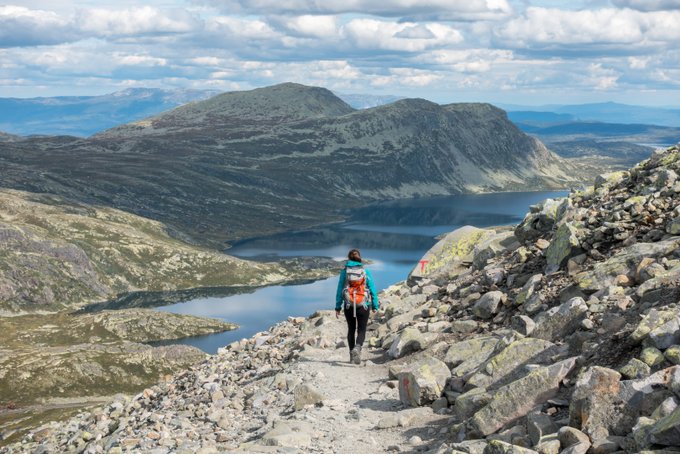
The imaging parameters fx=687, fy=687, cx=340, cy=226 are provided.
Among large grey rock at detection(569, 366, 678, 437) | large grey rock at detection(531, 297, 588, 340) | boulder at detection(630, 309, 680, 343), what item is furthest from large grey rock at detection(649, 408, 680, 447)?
large grey rock at detection(531, 297, 588, 340)

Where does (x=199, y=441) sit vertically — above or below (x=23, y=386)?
above

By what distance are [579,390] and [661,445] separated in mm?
2657

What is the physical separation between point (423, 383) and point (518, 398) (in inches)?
186

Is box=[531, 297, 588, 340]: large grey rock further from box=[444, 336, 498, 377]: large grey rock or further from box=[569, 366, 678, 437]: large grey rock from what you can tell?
box=[569, 366, 678, 437]: large grey rock

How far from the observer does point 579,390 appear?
14227 mm

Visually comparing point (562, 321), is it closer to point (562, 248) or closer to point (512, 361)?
point (512, 361)

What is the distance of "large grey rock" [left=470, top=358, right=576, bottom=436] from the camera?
15.7 m

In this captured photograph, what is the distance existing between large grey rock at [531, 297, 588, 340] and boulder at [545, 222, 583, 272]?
5.28m

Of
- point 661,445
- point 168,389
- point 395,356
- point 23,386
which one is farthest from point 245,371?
point 23,386

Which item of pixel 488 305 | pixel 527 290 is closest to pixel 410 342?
pixel 488 305

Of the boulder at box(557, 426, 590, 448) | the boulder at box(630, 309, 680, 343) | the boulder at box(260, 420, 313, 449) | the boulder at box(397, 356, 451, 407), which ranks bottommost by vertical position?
the boulder at box(260, 420, 313, 449)

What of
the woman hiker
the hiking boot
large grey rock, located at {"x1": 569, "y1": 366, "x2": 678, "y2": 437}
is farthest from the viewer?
the hiking boot

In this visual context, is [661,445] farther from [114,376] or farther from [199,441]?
[114,376]

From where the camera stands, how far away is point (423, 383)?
66.6 ft
